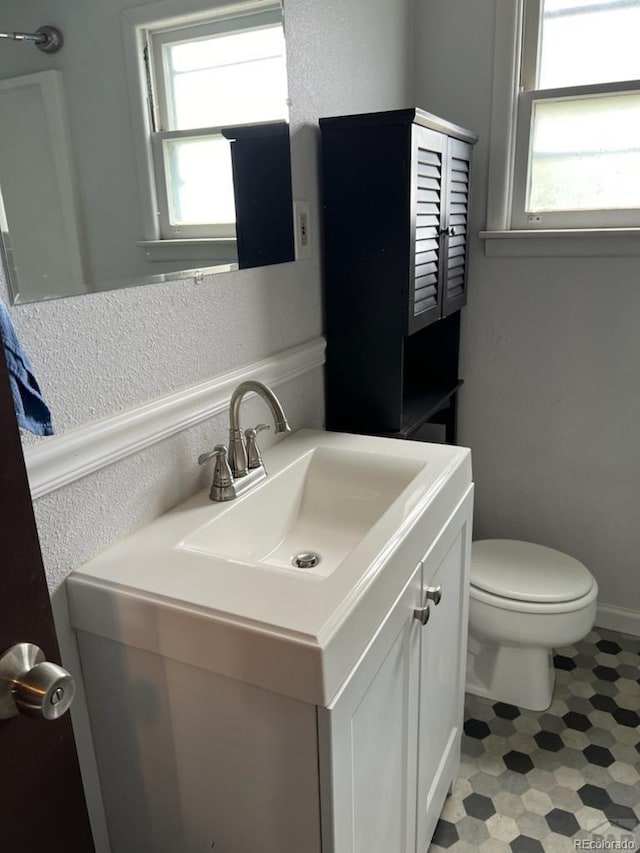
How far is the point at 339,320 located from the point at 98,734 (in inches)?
40.6

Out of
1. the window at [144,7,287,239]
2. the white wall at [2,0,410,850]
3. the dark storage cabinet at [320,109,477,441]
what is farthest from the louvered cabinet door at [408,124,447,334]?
the window at [144,7,287,239]

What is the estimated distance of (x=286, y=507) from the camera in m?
1.30

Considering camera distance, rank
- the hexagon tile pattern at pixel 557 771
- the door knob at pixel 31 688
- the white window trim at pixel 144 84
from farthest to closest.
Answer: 1. the hexagon tile pattern at pixel 557 771
2. the white window trim at pixel 144 84
3. the door knob at pixel 31 688

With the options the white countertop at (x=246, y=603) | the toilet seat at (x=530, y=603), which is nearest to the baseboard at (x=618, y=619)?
the toilet seat at (x=530, y=603)

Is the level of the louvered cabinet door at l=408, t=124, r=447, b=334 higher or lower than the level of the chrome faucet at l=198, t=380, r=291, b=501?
higher

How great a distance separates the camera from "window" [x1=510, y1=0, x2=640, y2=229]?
1.80 metres

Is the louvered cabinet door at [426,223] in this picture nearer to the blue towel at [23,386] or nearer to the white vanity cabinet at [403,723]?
the white vanity cabinet at [403,723]

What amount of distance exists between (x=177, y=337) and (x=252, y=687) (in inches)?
23.4

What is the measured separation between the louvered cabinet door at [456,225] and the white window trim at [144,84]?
81cm

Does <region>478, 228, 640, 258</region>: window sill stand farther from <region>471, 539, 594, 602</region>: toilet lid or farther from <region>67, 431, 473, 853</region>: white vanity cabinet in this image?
<region>67, 431, 473, 853</region>: white vanity cabinet

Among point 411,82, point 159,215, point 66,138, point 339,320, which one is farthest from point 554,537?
point 66,138

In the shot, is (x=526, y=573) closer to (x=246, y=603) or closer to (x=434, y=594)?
(x=434, y=594)

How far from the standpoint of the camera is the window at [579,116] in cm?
180

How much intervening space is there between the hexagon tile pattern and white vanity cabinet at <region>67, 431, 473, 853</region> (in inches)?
17.7
